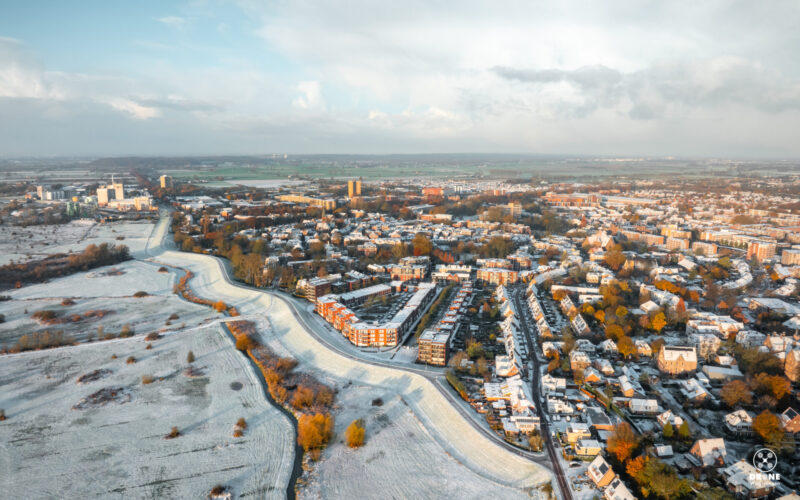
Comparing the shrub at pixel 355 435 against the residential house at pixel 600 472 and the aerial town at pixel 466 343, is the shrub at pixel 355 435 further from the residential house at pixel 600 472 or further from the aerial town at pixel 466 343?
the residential house at pixel 600 472

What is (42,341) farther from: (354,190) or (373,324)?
(354,190)

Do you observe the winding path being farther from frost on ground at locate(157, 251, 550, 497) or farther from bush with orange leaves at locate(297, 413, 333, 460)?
bush with orange leaves at locate(297, 413, 333, 460)

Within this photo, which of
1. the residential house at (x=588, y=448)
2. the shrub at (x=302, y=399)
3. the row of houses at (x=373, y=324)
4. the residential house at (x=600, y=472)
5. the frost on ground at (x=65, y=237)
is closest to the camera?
the residential house at (x=600, y=472)

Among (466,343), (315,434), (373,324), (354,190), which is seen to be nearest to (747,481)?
(466,343)

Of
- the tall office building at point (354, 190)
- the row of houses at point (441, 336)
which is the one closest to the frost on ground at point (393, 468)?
the row of houses at point (441, 336)

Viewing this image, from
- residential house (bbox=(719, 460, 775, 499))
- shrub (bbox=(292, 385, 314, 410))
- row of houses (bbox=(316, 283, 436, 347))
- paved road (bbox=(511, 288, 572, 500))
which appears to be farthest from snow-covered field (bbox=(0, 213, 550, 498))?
residential house (bbox=(719, 460, 775, 499))

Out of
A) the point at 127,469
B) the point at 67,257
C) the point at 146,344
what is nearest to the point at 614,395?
the point at 127,469

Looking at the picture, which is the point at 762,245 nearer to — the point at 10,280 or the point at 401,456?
the point at 401,456
